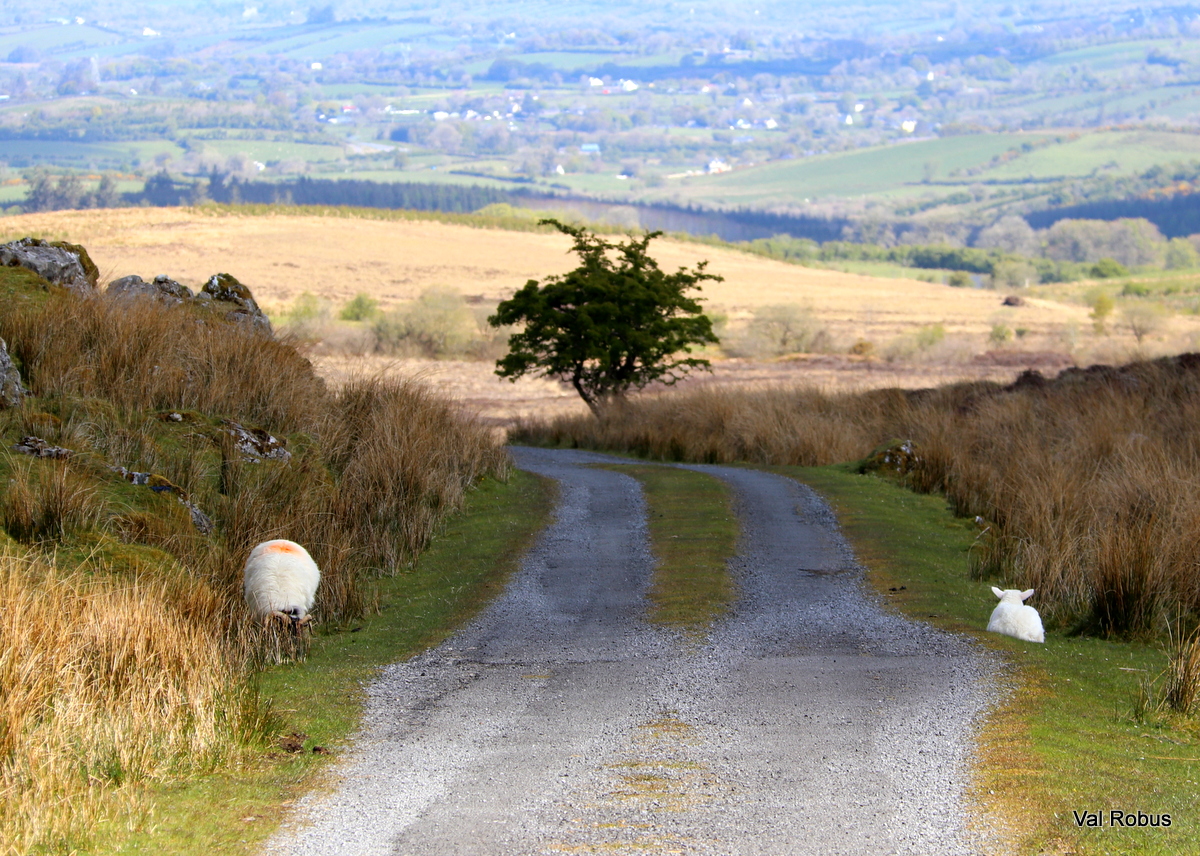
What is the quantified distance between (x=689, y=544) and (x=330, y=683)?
5.35 m

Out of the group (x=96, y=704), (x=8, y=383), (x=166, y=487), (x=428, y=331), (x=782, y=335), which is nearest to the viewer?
(x=96, y=704)

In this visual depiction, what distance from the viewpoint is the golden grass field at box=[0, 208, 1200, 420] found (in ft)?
154

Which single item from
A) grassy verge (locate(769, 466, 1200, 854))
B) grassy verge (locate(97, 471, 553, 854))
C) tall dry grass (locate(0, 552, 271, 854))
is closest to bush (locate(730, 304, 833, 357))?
grassy verge (locate(97, 471, 553, 854))

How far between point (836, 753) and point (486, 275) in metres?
82.1

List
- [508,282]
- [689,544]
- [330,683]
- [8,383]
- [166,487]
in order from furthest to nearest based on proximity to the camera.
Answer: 1. [508,282]
2. [689,544]
3. [8,383]
4. [166,487]
5. [330,683]

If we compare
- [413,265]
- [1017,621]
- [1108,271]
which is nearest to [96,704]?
[1017,621]

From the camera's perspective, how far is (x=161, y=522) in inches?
344

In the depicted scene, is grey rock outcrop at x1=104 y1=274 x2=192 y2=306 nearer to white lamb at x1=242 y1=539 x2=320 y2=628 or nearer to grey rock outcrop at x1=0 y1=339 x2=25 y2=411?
grey rock outcrop at x1=0 y1=339 x2=25 y2=411

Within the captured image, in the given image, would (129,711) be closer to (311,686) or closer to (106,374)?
(311,686)

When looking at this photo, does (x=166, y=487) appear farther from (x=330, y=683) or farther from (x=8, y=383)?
(x=330, y=683)

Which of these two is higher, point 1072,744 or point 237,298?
point 237,298

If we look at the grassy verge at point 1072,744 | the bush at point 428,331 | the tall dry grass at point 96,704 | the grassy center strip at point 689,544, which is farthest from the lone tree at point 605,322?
the bush at point 428,331

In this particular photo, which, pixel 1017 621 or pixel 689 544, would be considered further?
pixel 689 544

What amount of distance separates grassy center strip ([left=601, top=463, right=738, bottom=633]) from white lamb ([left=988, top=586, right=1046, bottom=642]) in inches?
77.7
